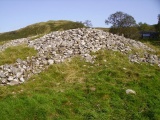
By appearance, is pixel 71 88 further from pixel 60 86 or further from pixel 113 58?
pixel 113 58

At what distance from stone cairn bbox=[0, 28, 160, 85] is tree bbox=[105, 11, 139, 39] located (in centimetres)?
3651

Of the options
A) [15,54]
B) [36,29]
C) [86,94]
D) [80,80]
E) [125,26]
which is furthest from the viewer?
[36,29]

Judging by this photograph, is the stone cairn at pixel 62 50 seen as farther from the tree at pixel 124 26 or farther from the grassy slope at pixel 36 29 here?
the grassy slope at pixel 36 29

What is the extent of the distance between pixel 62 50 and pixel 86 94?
207 inches

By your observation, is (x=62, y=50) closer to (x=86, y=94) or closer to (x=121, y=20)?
(x=86, y=94)

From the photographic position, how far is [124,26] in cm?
5497

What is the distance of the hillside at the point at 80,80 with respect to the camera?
9383 mm

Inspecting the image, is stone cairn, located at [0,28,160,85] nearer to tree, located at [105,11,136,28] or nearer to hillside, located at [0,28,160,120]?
hillside, located at [0,28,160,120]

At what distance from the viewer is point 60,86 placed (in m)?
11.2

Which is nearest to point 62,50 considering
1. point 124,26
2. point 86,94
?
point 86,94

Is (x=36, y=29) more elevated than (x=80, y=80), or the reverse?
(x=36, y=29)

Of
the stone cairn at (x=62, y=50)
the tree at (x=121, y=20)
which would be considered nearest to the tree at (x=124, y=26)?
the tree at (x=121, y=20)

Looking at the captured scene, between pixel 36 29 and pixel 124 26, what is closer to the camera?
pixel 124 26

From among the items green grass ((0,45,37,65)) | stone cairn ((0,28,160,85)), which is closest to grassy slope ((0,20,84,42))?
stone cairn ((0,28,160,85))
